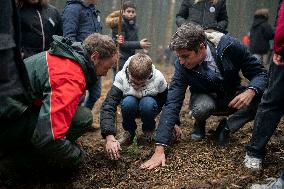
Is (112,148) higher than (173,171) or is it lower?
higher

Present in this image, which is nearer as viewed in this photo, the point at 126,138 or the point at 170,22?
the point at 126,138

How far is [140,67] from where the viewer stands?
378cm

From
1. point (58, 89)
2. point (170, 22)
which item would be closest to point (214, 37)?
point (58, 89)

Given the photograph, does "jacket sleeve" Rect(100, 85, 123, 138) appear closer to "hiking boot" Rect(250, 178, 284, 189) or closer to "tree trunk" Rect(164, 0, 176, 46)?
"hiking boot" Rect(250, 178, 284, 189)

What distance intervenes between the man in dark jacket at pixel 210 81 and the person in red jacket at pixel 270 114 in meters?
0.52

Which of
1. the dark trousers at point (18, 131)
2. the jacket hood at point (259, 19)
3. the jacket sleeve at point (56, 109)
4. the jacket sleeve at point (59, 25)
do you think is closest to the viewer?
the jacket sleeve at point (56, 109)

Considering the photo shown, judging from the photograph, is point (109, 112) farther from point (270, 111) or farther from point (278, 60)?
point (278, 60)

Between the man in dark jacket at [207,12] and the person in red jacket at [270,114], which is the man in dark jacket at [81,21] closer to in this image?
the man in dark jacket at [207,12]

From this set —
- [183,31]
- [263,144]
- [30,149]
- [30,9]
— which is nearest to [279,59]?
[263,144]

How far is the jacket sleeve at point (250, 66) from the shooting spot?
3.79 m

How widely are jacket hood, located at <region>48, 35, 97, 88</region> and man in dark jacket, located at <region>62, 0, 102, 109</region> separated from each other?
174 cm

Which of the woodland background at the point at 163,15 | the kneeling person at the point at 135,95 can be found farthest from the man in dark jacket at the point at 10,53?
the woodland background at the point at 163,15

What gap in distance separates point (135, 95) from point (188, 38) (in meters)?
0.95

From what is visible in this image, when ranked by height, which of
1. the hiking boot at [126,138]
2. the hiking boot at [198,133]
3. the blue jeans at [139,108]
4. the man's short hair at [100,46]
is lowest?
the hiking boot at [126,138]
